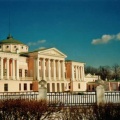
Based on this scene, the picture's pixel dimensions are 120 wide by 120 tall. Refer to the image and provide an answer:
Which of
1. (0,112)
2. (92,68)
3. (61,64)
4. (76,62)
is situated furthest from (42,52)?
(92,68)

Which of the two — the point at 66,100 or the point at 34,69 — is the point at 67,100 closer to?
the point at 66,100

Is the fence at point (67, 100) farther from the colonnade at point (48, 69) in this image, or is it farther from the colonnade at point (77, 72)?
the colonnade at point (77, 72)

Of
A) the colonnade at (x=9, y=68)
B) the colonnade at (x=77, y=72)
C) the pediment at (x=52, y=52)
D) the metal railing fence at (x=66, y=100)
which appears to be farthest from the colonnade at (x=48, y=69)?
the metal railing fence at (x=66, y=100)

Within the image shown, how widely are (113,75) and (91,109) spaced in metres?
114

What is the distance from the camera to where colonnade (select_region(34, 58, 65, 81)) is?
68562 millimetres

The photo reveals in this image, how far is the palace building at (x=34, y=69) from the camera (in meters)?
61.6

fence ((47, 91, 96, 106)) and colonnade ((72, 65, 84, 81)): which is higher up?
colonnade ((72, 65, 84, 81))

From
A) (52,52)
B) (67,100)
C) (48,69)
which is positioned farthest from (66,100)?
(52,52)

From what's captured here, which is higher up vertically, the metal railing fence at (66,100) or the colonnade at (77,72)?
the colonnade at (77,72)

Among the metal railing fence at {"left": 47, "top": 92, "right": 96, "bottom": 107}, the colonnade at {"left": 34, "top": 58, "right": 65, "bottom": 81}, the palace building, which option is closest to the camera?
the metal railing fence at {"left": 47, "top": 92, "right": 96, "bottom": 107}

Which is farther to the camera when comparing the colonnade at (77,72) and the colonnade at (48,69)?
the colonnade at (77,72)

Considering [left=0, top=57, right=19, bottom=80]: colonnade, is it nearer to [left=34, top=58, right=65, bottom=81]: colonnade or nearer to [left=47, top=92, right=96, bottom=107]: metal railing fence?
[left=34, top=58, right=65, bottom=81]: colonnade

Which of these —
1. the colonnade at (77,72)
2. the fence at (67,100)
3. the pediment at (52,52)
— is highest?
the pediment at (52,52)

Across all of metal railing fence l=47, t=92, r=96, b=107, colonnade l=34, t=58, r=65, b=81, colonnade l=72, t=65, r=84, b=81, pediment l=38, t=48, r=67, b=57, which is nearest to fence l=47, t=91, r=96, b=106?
metal railing fence l=47, t=92, r=96, b=107
